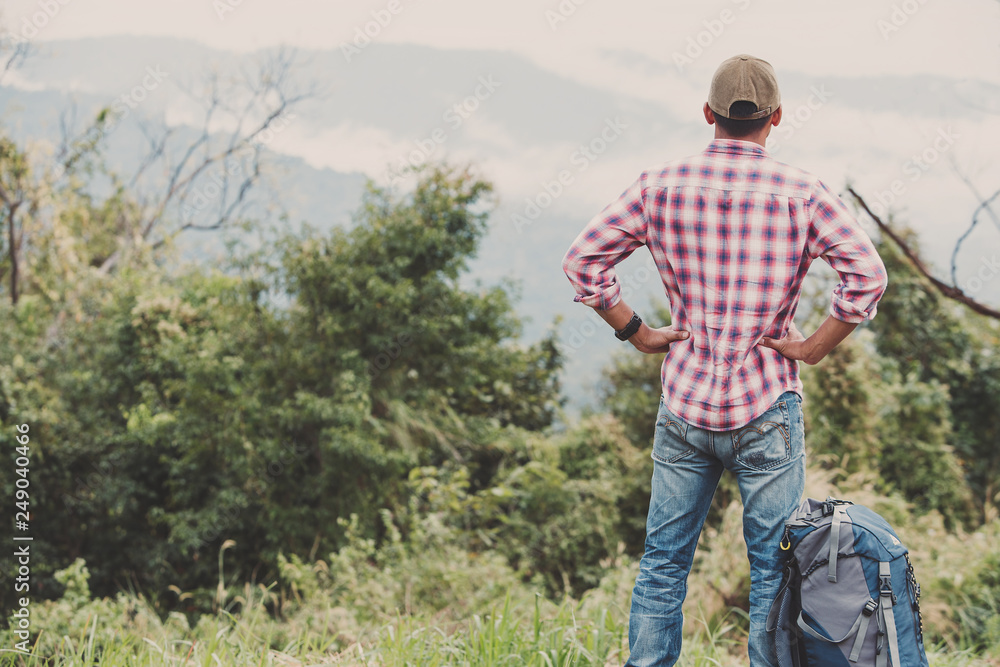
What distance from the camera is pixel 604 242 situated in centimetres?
156

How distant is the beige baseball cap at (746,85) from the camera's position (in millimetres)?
1479

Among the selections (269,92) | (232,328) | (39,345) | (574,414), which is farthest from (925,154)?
(269,92)

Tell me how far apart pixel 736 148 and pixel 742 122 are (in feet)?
0.20

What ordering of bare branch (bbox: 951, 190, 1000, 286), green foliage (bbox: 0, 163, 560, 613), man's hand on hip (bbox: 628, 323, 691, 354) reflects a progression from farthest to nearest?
green foliage (bbox: 0, 163, 560, 613), bare branch (bbox: 951, 190, 1000, 286), man's hand on hip (bbox: 628, 323, 691, 354)

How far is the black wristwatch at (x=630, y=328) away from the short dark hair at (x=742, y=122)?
0.48 m

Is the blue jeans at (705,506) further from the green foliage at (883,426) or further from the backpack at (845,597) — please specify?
the green foliage at (883,426)

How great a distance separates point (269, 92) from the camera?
16.7 m

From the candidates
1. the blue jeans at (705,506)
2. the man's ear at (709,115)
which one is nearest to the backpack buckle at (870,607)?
the blue jeans at (705,506)

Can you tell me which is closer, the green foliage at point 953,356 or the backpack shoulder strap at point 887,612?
the backpack shoulder strap at point 887,612

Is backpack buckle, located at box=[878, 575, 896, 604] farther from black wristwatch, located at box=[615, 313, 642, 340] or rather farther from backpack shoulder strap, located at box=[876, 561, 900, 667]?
black wristwatch, located at box=[615, 313, 642, 340]

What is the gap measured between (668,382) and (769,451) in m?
0.28

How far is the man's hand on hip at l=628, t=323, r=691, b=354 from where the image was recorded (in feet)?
5.32

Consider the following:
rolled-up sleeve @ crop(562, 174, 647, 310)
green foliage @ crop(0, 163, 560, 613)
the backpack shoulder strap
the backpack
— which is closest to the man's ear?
rolled-up sleeve @ crop(562, 174, 647, 310)

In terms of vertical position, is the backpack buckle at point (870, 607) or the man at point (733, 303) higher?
the man at point (733, 303)
